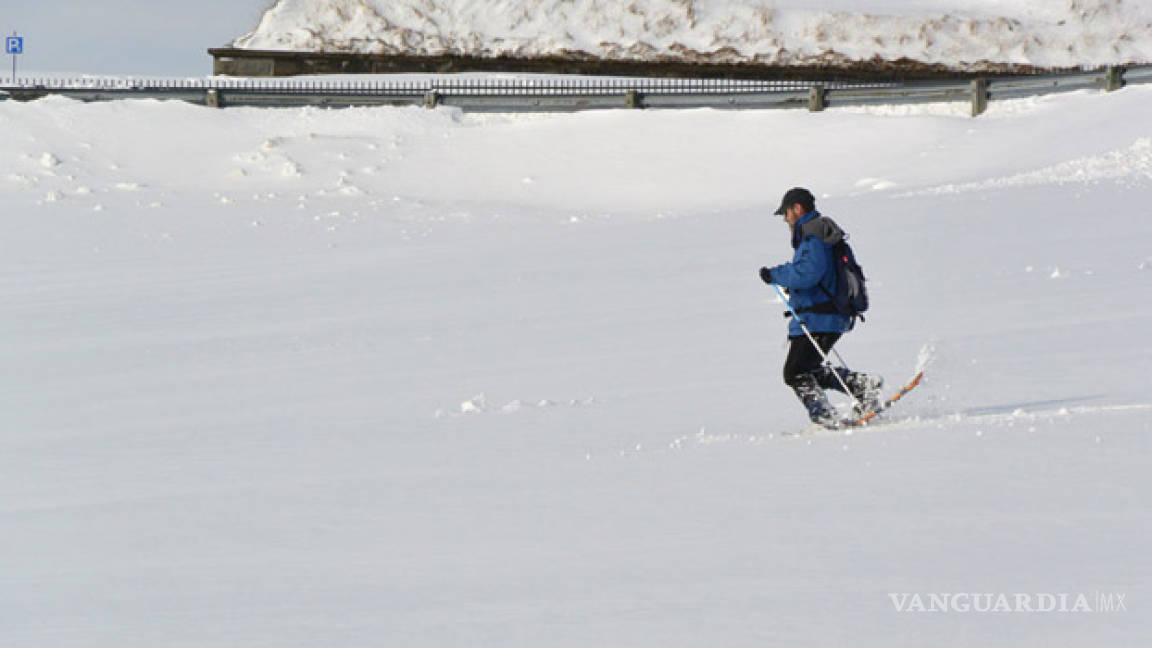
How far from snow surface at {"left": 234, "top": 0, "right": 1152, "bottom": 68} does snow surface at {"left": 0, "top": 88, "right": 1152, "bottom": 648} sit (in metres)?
15.5

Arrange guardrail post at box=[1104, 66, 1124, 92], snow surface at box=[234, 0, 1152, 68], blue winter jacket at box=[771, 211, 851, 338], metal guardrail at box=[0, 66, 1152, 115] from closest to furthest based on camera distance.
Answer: blue winter jacket at box=[771, 211, 851, 338] → guardrail post at box=[1104, 66, 1124, 92] → metal guardrail at box=[0, 66, 1152, 115] → snow surface at box=[234, 0, 1152, 68]

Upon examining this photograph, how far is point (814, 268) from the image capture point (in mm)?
8133

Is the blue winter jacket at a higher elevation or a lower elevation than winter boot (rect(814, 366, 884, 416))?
higher

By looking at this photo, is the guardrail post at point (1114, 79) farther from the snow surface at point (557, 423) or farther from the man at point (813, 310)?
the man at point (813, 310)

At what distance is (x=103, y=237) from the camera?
20.9 metres

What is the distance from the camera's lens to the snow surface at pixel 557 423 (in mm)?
5371

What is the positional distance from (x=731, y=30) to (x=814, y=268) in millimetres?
32417

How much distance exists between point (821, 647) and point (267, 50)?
114ft

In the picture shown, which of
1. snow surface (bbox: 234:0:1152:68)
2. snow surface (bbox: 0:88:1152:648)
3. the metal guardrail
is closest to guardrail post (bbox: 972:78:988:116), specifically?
the metal guardrail

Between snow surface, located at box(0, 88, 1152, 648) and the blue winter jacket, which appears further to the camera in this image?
the blue winter jacket

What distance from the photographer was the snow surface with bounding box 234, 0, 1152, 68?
127 feet

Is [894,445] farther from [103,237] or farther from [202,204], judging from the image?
[202,204]

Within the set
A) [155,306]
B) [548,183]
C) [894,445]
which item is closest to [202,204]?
[548,183]

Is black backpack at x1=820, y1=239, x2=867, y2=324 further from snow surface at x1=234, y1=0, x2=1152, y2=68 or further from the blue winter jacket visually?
snow surface at x1=234, y1=0, x2=1152, y2=68
